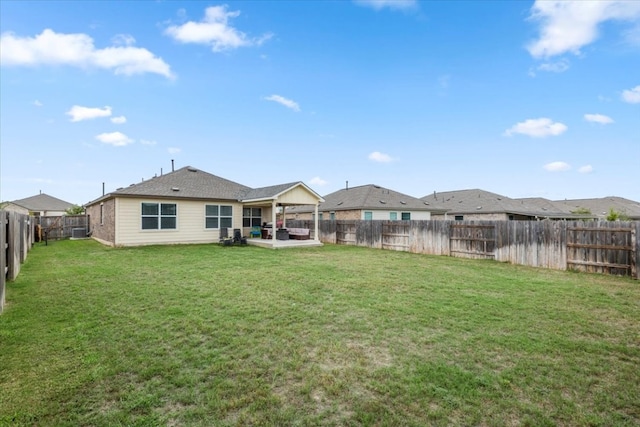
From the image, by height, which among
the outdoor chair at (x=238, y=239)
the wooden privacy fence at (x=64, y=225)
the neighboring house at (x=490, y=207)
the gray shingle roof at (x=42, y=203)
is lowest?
the outdoor chair at (x=238, y=239)

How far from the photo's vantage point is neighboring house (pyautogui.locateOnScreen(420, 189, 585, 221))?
26.5 meters

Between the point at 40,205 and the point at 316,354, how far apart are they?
190 feet

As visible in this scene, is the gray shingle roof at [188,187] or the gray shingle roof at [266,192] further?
the gray shingle roof at [266,192]

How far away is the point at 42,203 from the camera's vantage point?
148ft

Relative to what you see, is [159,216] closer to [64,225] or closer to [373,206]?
[64,225]

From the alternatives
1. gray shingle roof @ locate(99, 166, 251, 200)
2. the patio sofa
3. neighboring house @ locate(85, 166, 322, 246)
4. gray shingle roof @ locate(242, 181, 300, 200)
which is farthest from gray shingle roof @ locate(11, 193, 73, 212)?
the patio sofa

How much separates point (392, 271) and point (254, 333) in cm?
557

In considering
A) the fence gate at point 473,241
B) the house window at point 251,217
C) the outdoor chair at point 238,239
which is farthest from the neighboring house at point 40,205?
the fence gate at point 473,241

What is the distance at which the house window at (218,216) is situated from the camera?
1636 centimetres

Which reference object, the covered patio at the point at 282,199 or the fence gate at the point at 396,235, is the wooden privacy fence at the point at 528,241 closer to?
the fence gate at the point at 396,235

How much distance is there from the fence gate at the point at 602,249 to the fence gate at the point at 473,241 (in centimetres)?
245

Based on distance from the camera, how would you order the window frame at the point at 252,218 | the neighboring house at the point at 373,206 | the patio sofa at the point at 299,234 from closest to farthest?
the patio sofa at the point at 299,234 < the window frame at the point at 252,218 < the neighboring house at the point at 373,206

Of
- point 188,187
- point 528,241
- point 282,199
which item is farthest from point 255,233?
point 528,241

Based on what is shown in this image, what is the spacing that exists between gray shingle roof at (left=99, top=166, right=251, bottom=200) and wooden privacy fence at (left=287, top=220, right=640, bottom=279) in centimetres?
833
